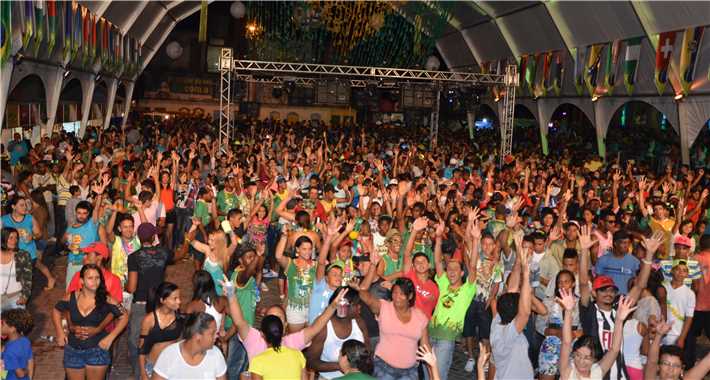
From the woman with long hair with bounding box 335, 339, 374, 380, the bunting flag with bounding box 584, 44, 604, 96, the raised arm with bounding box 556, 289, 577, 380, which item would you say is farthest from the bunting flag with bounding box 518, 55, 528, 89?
the woman with long hair with bounding box 335, 339, 374, 380

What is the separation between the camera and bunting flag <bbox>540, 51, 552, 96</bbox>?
2852 cm

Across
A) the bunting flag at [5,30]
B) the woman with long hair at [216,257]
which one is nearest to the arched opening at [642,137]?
the bunting flag at [5,30]

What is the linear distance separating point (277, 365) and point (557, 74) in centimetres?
2480

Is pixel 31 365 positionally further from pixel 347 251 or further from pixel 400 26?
pixel 400 26

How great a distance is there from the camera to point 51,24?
1827cm

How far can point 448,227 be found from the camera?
33.1ft

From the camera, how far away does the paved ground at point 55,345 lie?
7.42m

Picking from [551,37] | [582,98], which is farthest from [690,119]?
[551,37]

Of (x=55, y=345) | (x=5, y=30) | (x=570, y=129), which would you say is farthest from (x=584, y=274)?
(x=570, y=129)

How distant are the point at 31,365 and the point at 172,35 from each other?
44903 mm

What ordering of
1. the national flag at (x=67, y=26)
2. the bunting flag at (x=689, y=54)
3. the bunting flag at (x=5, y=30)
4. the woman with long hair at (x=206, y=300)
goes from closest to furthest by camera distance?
1. the woman with long hair at (x=206, y=300)
2. the bunting flag at (x=5, y=30)
3. the national flag at (x=67, y=26)
4. the bunting flag at (x=689, y=54)

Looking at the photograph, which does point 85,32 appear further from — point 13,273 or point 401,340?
point 401,340

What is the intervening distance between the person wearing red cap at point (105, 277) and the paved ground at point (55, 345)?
120 centimetres

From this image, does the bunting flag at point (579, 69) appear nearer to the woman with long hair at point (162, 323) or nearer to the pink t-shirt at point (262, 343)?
the pink t-shirt at point (262, 343)
